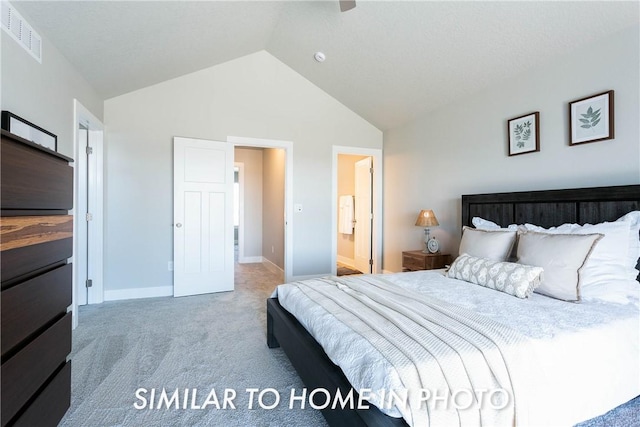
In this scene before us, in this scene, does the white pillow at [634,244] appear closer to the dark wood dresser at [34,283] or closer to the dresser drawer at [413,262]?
the dresser drawer at [413,262]

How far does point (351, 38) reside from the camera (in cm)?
318

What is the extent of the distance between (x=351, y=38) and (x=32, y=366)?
11.6 feet

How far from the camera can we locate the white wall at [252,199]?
20.8 ft

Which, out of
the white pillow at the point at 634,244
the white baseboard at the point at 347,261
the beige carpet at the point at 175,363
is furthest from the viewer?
the white baseboard at the point at 347,261

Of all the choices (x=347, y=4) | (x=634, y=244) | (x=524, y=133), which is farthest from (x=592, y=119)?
(x=347, y=4)

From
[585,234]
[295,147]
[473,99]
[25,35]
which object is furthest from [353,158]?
[25,35]

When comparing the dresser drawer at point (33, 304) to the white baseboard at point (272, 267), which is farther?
the white baseboard at point (272, 267)

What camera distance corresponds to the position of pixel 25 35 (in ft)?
6.30

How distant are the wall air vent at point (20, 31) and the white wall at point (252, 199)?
4.27 m

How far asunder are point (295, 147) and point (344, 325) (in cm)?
334

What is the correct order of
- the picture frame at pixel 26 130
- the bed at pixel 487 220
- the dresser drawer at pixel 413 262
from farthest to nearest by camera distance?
the dresser drawer at pixel 413 262 → the picture frame at pixel 26 130 → the bed at pixel 487 220

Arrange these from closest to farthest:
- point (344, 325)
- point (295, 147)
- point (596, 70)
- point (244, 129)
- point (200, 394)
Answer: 1. point (344, 325)
2. point (200, 394)
3. point (596, 70)
4. point (244, 129)
5. point (295, 147)

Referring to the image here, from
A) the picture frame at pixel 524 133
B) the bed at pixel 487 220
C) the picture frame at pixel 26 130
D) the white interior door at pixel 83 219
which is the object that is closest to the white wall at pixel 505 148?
the picture frame at pixel 524 133

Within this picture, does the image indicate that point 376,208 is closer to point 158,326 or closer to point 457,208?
point 457,208
